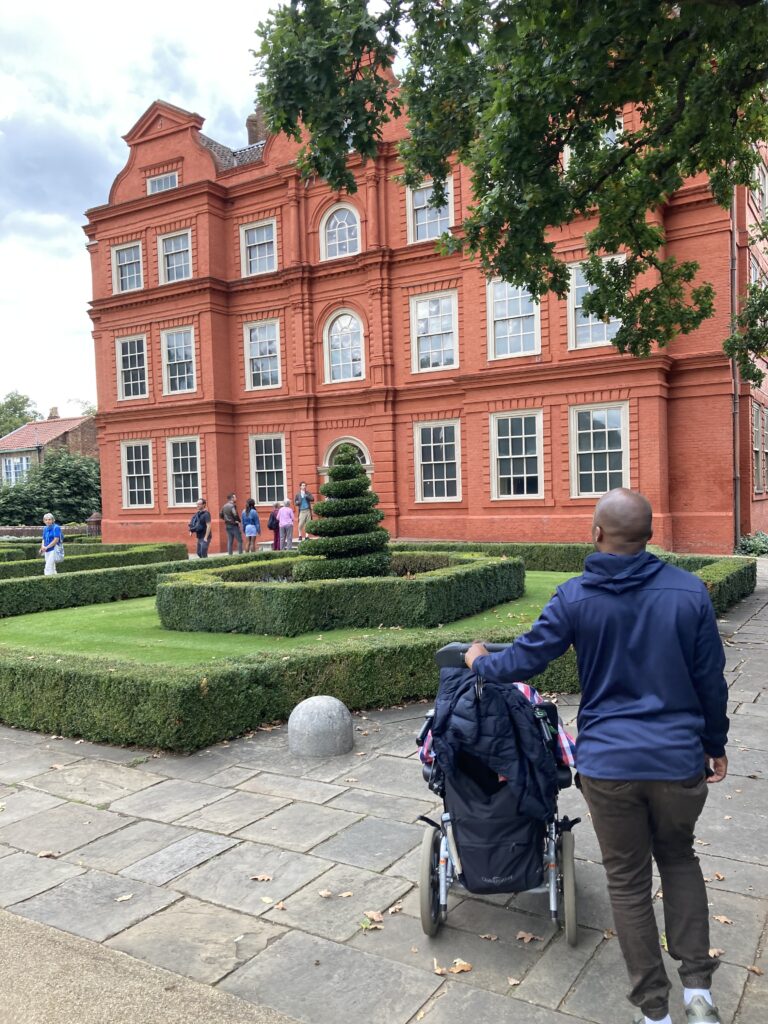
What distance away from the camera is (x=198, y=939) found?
3.55 metres

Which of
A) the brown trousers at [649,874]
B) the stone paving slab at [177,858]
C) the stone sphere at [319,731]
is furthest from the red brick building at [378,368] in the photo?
the brown trousers at [649,874]

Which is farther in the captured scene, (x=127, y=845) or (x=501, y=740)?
(x=127, y=845)

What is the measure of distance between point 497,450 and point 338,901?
1901 centimetres

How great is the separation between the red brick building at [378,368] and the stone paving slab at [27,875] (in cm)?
1611

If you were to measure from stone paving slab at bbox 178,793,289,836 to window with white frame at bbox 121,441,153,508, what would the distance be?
81.0 ft

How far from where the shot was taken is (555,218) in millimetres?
9508

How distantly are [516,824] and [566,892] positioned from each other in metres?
0.38

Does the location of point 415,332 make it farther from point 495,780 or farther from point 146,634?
point 495,780

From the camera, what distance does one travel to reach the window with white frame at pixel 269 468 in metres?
26.6

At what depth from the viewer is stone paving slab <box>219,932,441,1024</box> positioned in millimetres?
3008

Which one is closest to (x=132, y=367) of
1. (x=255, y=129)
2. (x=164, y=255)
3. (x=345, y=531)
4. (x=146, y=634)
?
(x=164, y=255)

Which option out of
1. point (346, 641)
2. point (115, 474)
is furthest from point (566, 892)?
point (115, 474)

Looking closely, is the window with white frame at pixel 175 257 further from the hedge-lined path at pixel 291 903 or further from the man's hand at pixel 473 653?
the man's hand at pixel 473 653

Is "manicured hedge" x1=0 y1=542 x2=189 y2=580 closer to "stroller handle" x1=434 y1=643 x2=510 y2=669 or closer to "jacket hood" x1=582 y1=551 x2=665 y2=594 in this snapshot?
"stroller handle" x1=434 y1=643 x2=510 y2=669
